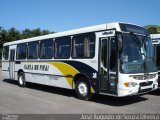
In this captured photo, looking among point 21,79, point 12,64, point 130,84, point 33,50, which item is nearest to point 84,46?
point 130,84

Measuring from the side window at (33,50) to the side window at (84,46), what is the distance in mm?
3730

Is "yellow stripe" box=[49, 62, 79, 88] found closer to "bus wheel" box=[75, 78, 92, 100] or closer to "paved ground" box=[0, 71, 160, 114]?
"bus wheel" box=[75, 78, 92, 100]

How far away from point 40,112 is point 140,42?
461cm

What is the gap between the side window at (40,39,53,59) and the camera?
43.4 ft

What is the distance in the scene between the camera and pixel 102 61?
33.0ft

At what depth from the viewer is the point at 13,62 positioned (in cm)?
1739

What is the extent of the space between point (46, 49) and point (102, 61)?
14.7ft

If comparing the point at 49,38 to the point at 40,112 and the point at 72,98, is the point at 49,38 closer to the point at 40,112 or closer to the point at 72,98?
the point at 72,98

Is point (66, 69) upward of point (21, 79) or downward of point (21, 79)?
upward

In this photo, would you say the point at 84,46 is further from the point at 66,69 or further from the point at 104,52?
the point at 66,69

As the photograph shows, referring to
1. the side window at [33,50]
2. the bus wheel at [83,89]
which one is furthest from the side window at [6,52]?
the bus wheel at [83,89]

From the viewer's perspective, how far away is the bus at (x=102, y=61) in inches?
369

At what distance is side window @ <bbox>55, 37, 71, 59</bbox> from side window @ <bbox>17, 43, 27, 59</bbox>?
151 inches

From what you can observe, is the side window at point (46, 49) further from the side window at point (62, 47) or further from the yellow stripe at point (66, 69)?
the yellow stripe at point (66, 69)
